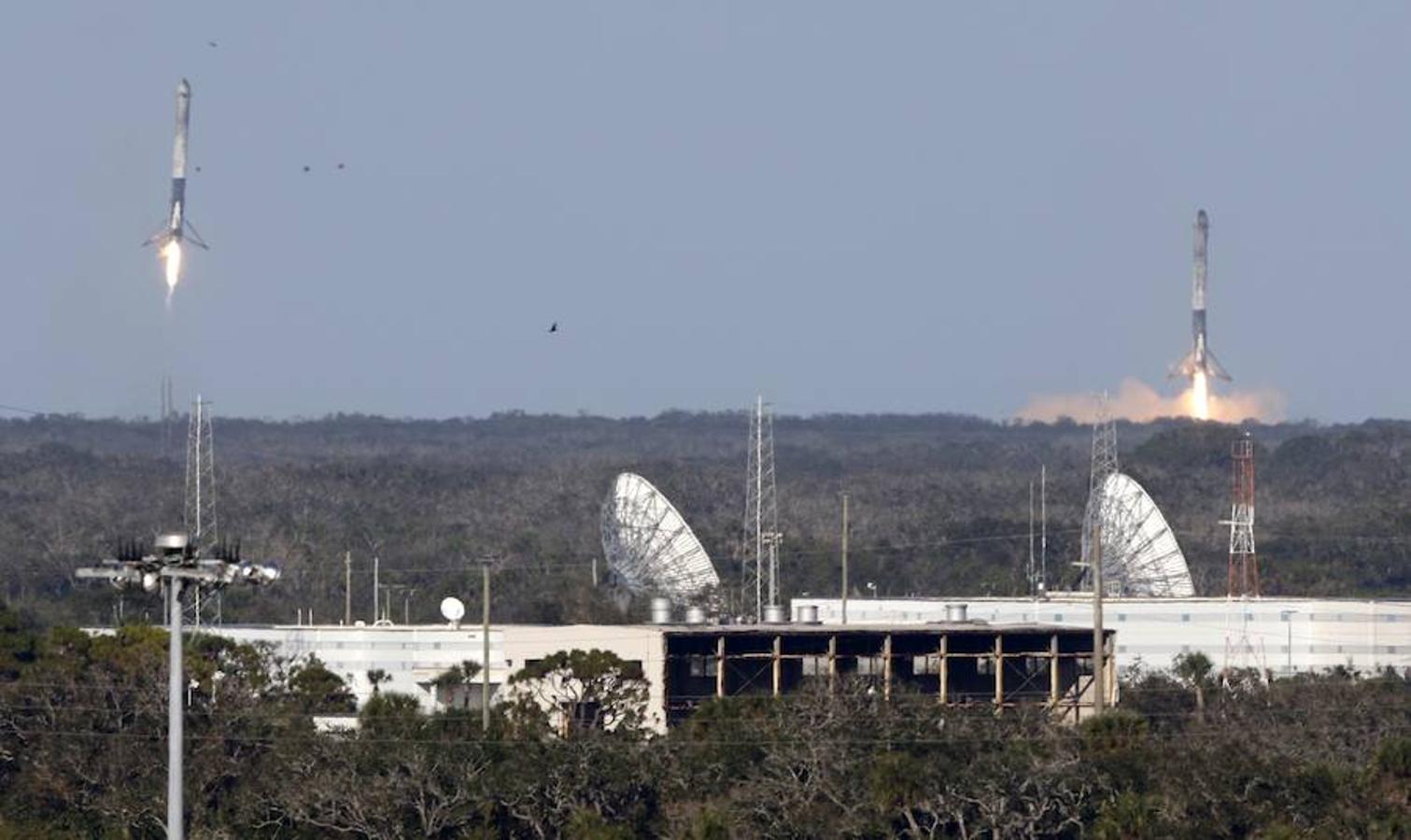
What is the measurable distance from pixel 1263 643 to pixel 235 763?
89462mm

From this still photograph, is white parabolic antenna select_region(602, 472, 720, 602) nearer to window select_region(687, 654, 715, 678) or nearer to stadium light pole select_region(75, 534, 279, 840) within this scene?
window select_region(687, 654, 715, 678)

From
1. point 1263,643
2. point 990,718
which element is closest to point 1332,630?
point 1263,643

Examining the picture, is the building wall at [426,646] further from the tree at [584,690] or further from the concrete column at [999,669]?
the concrete column at [999,669]

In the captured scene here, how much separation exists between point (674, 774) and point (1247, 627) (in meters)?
88.2

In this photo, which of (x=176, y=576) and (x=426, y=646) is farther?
(x=426, y=646)

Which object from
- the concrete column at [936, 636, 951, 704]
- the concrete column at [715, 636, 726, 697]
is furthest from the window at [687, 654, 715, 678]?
the concrete column at [936, 636, 951, 704]

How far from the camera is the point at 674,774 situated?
95.1m

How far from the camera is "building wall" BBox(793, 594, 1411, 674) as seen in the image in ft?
577

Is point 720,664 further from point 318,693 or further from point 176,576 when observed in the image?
point 176,576

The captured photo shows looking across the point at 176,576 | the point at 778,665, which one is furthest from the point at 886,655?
the point at 176,576

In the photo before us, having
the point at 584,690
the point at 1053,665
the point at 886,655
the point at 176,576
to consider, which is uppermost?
the point at 176,576

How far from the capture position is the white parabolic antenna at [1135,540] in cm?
17138

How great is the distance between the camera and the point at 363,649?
161750mm

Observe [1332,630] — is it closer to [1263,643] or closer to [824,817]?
[1263,643]
